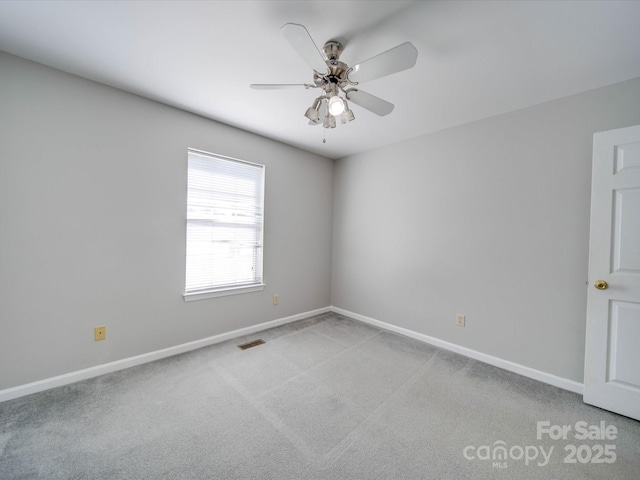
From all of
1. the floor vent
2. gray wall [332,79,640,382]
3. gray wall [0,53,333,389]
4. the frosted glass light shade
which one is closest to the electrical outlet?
gray wall [0,53,333,389]

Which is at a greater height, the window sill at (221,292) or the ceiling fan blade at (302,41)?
the ceiling fan blade at (302,41)

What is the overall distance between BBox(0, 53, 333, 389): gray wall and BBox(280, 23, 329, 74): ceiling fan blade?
5.63 feet

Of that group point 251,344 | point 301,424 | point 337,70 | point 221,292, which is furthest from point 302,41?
point 251,344

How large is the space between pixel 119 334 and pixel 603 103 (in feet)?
14.4

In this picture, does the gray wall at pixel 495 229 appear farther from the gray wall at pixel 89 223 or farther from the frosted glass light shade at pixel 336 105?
the gray wall at pixel 89 223

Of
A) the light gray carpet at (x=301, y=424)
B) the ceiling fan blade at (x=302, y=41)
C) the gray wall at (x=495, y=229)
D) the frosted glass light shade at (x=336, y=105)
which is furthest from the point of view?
the gray wall at (x=495, y=229)

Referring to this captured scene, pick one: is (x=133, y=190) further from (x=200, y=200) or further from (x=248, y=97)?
(x=248, y=97)

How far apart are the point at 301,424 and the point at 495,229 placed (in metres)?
2.41

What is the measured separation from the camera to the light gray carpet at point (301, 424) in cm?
137

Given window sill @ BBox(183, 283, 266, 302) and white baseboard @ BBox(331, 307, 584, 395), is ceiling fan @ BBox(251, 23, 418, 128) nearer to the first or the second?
window sill @ BBox(183, 283, 266, 302)

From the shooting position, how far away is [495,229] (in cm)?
254

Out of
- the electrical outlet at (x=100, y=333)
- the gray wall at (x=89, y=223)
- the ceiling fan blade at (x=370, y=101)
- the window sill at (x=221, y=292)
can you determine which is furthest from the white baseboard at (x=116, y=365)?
the ceiling fan blade at (x=370, y=101)

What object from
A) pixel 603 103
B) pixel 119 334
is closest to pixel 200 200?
pixel 119 334

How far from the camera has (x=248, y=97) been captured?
2.30m
